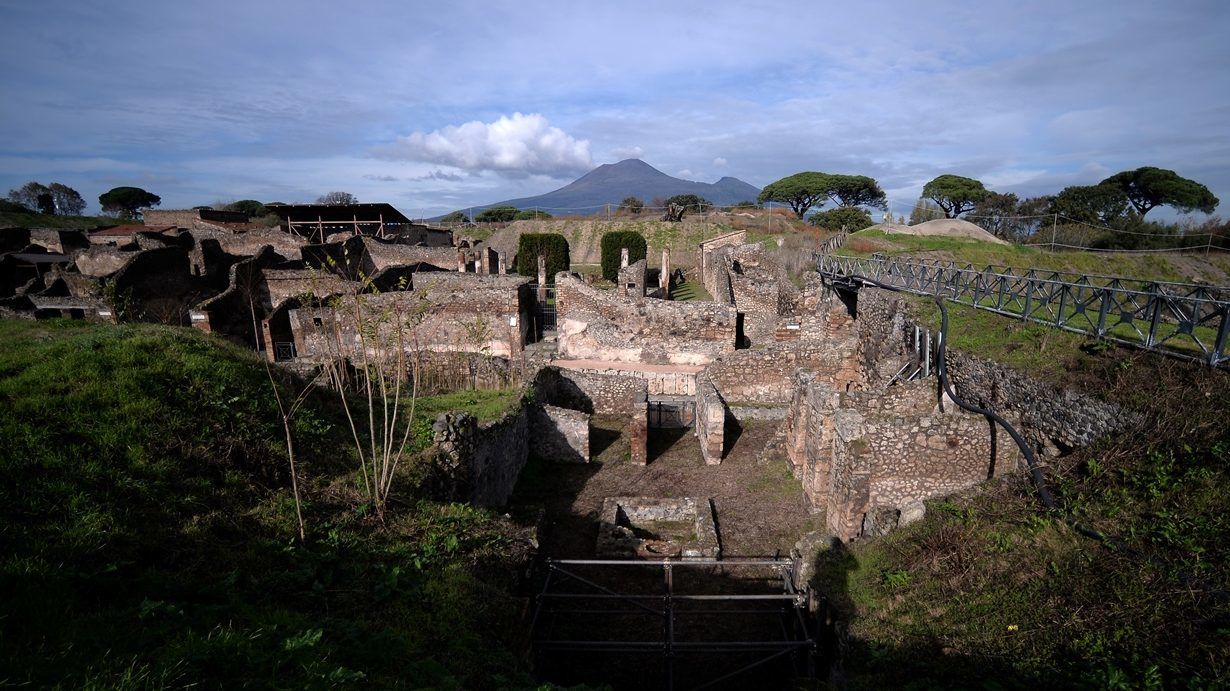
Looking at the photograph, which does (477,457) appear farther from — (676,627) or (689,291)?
(689,291)

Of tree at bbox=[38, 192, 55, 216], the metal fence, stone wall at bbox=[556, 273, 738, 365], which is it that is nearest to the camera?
the metal fence

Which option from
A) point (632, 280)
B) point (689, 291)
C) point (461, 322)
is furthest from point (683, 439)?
point (689, 291)

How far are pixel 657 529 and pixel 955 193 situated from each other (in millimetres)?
59288

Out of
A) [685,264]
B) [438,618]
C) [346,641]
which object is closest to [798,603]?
[438,618]

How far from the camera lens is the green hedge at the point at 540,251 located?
34562 mm

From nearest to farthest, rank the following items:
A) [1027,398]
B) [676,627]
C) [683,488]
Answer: [676,627] → [1027,398] → [683,488]

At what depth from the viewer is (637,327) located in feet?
62.6

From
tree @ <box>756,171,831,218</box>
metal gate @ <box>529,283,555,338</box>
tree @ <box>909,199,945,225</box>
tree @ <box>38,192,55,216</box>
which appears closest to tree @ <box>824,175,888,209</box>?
tree @ <box>756,171,831,218</box>

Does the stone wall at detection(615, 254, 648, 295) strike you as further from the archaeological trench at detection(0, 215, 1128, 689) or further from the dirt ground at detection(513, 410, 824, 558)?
the dirt ground at detection(513, 410, 824, 558)

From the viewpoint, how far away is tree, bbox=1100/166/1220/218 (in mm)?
39312

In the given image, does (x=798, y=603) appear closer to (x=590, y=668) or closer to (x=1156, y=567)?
(x=590, y=668)

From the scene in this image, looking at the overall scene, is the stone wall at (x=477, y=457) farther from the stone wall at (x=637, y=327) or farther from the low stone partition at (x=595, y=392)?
the stone wall at (x=637, y=327)

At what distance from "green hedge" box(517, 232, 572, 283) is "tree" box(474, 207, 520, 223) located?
2384 cm

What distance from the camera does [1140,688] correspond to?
13.1 ft
